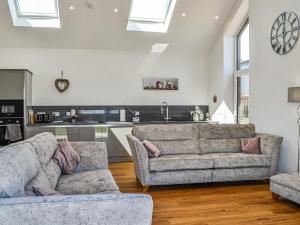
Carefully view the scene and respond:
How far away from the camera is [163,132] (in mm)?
4953

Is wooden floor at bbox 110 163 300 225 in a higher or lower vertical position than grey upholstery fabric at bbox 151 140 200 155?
lower

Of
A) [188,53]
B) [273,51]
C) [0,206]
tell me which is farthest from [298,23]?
[0,206]

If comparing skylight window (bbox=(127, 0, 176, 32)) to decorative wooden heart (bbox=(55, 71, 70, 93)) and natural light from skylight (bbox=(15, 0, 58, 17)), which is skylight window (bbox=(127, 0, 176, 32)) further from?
decorative wooden heart (bbox=(55, 71, 70, 93))

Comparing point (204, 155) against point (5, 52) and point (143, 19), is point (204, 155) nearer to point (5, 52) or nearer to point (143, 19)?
point (143, 19)

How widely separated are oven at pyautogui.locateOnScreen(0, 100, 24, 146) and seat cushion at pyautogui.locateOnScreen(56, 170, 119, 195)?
3.17m

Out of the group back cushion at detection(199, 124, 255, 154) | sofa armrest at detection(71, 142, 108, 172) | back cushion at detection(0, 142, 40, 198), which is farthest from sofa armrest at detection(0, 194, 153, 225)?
back cushion at detection(199, 124, 255, 154)

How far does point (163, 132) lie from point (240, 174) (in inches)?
53.8

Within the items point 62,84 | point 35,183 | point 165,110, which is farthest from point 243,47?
point 35,183

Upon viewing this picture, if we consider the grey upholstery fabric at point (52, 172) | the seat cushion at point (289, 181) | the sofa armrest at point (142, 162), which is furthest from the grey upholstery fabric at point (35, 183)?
the seat cushion at point (289, 181)

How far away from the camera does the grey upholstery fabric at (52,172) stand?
290 cm

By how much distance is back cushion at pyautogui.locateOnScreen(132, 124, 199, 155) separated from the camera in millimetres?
→ 4871

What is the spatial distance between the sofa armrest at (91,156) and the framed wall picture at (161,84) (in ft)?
11.3

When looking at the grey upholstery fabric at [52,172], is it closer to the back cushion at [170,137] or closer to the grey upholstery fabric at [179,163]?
the grey upholstery fabric at [179,163]

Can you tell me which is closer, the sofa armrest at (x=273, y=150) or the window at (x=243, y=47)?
the sofa armrest at (x=273, y=150)
